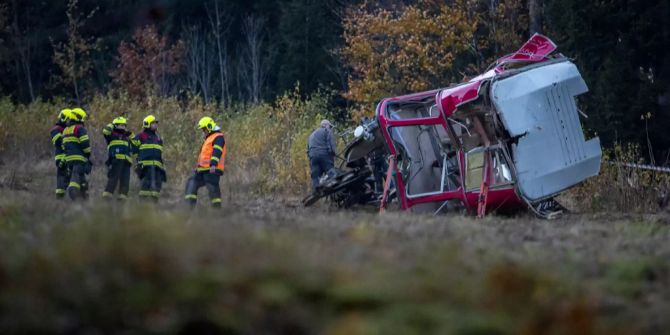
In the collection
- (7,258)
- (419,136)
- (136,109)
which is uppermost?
(136,109)

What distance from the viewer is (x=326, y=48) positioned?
39125mm

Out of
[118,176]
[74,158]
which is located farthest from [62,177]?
[118,176]

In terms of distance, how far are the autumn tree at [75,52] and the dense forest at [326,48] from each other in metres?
0.10

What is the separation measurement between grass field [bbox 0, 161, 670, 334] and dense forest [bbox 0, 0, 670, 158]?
14.6m

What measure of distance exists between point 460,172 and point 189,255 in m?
7.97

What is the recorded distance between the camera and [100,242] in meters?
5.76

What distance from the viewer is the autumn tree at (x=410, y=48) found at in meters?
26.5

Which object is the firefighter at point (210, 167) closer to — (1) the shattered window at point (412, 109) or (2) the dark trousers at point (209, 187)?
(2) the dark trousers at point (209, 187)

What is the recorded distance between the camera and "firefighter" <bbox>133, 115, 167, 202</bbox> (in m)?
16.0

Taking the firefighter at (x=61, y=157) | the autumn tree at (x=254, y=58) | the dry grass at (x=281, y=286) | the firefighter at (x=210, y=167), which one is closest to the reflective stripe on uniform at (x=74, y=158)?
the firefighter at (x=61, y=157)

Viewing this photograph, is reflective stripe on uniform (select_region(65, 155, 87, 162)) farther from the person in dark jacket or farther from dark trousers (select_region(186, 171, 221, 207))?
the person in dark jacket

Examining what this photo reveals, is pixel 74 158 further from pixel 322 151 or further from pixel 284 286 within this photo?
pixel 284 286

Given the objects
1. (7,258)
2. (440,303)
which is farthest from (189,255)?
(440,303)

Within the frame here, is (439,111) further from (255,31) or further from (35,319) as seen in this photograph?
(255,31)
